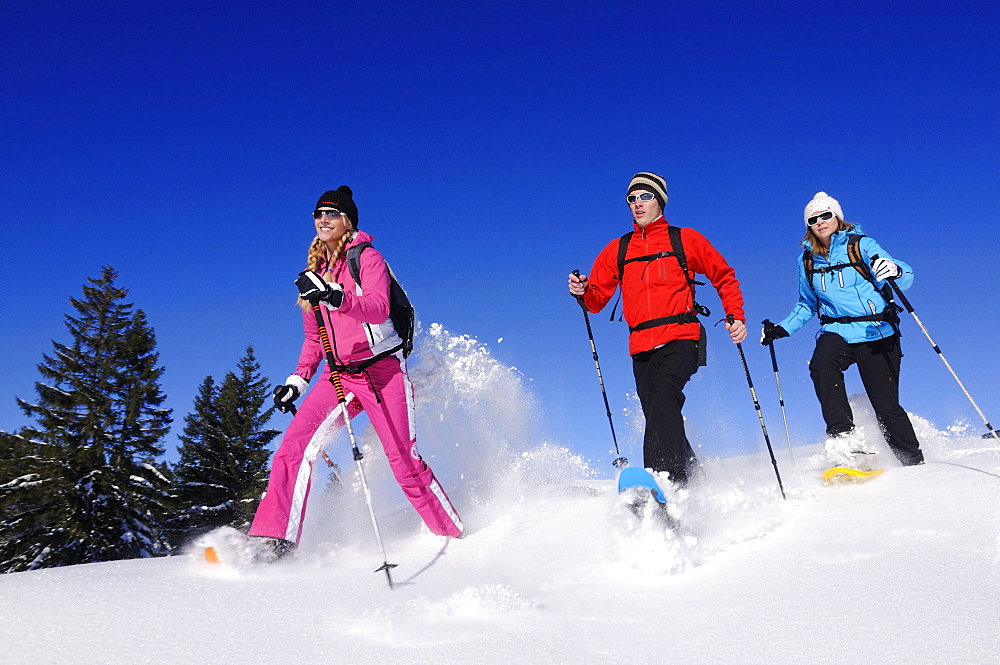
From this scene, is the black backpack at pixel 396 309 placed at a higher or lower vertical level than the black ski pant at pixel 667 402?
higher

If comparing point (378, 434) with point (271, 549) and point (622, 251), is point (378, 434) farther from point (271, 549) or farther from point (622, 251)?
point (622, 251)

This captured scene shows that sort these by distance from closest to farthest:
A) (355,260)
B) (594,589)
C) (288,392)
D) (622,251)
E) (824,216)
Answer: (594,589) < (355,260) < (288,392) < (622,251) < (824,216)

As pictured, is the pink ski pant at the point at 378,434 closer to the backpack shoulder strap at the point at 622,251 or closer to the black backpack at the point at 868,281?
the backpack shoulder strap at the point at 622,251

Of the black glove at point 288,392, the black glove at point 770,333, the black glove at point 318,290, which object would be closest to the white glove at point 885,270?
the black glove at point 770,333

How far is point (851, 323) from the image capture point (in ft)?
20.7

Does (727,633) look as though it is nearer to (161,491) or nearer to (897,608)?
(897,608)

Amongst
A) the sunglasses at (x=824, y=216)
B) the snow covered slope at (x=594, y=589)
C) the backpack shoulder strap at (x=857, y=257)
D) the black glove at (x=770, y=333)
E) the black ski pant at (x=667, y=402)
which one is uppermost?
the sunglasses at (x=824, y=216)

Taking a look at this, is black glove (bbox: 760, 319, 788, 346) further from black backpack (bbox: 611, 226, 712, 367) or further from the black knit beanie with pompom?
the black knit beanie with pompom

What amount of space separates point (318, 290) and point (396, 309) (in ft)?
3.19

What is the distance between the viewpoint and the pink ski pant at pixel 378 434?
4.74 metres

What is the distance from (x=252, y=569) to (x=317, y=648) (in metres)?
1.78

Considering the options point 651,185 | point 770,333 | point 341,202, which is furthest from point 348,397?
point 770,333

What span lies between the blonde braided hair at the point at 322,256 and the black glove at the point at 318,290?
882 mm

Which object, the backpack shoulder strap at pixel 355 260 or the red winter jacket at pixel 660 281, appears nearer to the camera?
the backpack shoulder strap at pixel 355 260
